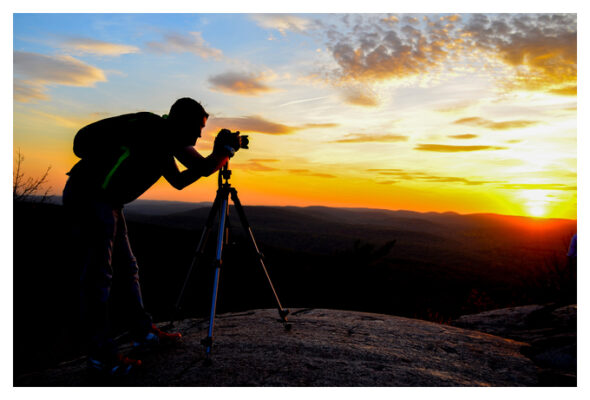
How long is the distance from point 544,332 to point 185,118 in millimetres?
5414

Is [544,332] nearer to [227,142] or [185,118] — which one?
[227,142]

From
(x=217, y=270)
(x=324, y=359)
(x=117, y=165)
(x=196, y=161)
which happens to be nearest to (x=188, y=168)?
(x=196, y=161)

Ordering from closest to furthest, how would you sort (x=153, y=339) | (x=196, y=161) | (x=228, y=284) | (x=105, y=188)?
(x=105, y=188), (x=196, y=161), (x=153, y=339), (x=228, y=284)

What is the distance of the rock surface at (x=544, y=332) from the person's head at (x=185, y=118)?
160 inches

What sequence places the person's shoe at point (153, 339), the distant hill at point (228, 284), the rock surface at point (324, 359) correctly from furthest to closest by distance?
the distant hill at point (228, 284), the person's shoe at point (153, 339), the rock surface at point (324, 359)

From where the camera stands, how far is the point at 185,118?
3.28 meters

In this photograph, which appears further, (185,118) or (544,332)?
(544,332)

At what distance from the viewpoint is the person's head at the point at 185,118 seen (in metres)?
3.27

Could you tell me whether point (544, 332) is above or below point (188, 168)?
below

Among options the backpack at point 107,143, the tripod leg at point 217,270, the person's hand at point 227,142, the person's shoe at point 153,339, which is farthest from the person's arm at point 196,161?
the person's shoe at point 153,339

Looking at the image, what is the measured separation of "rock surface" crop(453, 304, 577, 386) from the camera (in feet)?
12.0

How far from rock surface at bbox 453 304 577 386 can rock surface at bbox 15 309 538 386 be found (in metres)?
0.19

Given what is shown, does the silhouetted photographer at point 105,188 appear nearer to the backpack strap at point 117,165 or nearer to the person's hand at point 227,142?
the backpack strap at point 117,165

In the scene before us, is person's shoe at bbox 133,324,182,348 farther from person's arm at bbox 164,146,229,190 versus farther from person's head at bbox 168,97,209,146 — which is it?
person's head at bbox 168,97,209,146
